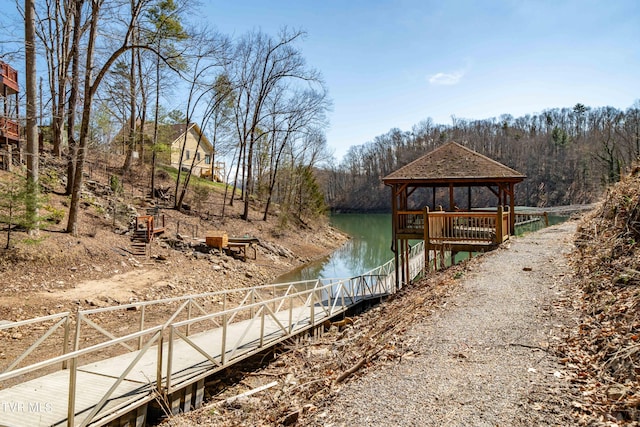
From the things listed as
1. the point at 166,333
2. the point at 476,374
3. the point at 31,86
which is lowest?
the point at 166,333

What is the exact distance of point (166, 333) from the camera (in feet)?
32.9

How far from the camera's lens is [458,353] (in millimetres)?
5352

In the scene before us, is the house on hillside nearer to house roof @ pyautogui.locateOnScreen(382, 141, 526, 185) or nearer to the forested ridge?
house roof @ pyautogui.locateOnScreen(382, 141, 526, 185)

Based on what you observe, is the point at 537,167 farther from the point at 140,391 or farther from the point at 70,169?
the point at 140,391

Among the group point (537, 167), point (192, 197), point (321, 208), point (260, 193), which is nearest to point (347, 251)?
point (321, 208)

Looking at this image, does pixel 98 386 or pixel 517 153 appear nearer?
pixel 98 386

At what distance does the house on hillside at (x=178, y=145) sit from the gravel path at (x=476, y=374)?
18668mm

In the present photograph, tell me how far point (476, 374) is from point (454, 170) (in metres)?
11.8

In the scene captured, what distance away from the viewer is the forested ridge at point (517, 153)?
223 feet

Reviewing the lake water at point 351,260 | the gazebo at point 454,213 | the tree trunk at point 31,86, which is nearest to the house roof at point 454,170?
the gazebo at point 454,213

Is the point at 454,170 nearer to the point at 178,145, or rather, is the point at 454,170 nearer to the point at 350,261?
the point at 350,261

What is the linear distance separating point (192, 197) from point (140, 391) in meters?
23.8

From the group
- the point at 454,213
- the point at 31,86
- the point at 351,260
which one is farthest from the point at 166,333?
the point at 351,260

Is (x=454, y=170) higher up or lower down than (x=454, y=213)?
higher up
